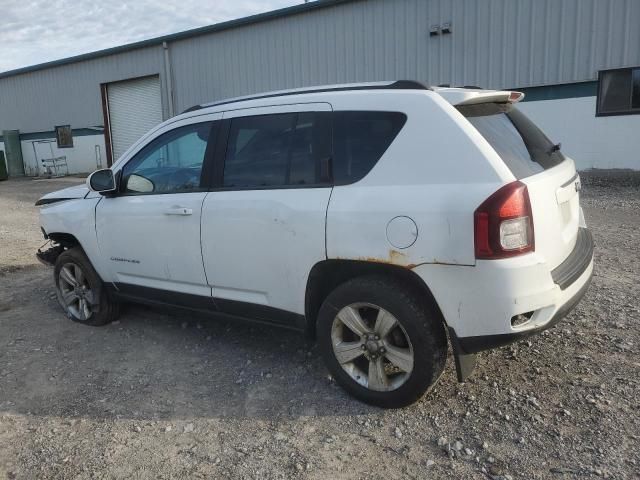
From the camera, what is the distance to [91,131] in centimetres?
2422

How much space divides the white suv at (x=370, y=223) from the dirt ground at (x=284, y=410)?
345 mm

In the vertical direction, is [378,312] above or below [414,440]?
above

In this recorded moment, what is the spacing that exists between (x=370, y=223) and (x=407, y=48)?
45.1 ft

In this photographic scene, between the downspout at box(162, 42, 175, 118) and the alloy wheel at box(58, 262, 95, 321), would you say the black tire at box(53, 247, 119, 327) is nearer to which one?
the alloy wheel at box(58, 262, 95, 321)

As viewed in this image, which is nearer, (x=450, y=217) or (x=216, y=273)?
(x=450, y=217)

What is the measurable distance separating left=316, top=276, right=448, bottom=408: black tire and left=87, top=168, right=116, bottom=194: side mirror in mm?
2179

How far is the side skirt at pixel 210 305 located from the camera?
362 cm

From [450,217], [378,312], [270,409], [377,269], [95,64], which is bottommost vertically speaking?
[270,409]

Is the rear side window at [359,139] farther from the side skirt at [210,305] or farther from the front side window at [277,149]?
the side skirt at [210,305]

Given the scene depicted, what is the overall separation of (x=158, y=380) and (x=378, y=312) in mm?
1712

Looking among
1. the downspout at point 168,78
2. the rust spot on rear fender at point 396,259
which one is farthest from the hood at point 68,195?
the downspout at point 168,78

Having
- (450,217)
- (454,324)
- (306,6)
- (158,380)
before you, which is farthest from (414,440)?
(306,6)

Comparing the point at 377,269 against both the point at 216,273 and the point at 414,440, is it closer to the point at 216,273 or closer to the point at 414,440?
the point at 414,440

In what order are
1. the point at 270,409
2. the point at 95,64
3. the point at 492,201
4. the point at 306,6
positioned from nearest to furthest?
1. the point at 492,201
2. the point at 270,409
3. the point at 306,6
4. the point at 95,64
